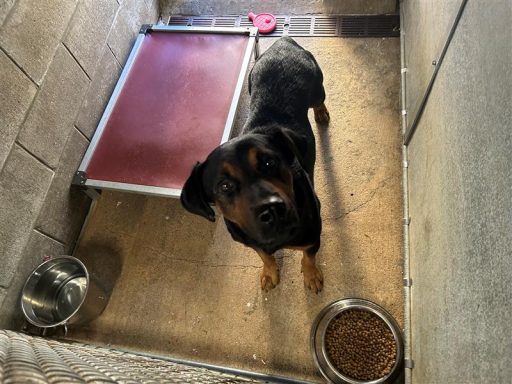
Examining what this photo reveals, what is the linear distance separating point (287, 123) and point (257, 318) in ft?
4.22

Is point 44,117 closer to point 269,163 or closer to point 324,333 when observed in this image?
point 269,163

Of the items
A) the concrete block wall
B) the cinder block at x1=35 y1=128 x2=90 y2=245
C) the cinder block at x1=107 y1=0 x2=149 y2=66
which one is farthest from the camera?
the cinder block at x1=107 y1=0 x2=149 y2=66

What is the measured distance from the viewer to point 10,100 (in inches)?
92.1

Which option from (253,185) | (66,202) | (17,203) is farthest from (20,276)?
(253,185)

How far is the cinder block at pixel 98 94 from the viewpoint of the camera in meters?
3.02

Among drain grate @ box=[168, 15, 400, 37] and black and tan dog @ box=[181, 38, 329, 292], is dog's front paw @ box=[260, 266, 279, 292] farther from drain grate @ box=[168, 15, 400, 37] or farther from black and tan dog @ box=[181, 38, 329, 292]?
drain grate @ box=[168, 15, 400, 37]

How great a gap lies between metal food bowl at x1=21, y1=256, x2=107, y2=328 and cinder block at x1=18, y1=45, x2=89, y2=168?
73 cm

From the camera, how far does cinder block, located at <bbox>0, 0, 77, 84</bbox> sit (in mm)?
2342

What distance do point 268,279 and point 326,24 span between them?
2.52m

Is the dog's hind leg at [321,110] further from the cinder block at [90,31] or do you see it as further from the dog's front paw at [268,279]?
the cinder block at [90,31]

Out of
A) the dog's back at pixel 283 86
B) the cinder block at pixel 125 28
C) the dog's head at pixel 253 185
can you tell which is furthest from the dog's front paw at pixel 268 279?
Result: the cinder block at pixel 125 28

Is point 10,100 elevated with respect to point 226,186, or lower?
elevated

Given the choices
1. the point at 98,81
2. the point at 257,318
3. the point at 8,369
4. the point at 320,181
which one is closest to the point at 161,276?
the point at 257,318

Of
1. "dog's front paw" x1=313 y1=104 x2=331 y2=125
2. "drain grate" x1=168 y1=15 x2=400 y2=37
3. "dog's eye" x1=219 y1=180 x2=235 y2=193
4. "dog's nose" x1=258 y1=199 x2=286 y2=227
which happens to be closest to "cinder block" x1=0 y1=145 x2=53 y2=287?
"dog's eye" x1=219 y1=180 x2=235 y2=193
